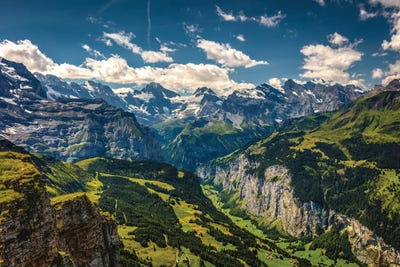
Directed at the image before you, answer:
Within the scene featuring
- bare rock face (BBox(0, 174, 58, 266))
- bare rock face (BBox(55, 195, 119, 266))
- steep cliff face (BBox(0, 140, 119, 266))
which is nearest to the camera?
bare rock face (BBox(0, 174, 58, 266))

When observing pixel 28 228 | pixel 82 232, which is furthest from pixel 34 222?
pixel 82 232

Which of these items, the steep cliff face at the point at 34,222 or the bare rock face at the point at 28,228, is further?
the steep cliff face at the point at 34,222

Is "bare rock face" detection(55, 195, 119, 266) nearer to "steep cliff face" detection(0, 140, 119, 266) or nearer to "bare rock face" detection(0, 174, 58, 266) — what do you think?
"steep cliff face" detection(0, 140, 119, 266)

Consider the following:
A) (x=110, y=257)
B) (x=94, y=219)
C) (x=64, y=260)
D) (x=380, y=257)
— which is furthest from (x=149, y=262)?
(x=380, y=257)

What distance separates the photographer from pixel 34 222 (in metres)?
54.3

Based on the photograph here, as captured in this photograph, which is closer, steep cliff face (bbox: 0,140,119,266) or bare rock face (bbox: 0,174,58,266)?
bare rock face (bbox: 0,174,58,266)

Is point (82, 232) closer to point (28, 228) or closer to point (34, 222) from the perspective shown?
point (34, 222)

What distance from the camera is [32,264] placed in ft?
173

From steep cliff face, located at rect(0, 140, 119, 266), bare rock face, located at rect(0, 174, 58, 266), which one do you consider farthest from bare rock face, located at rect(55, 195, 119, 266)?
bare rock face, located at rect(0, 174, 58, 266)

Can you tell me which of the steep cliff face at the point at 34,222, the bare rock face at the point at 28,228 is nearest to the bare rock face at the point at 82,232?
the steep cliff face at the point at 34,222

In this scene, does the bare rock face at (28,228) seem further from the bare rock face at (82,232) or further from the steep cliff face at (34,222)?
the bare rock face at (82,232)

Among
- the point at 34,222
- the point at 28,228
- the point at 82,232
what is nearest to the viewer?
the point at 28,228

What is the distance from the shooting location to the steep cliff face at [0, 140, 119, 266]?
50406mm

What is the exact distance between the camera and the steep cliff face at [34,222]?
50406 millimetres
